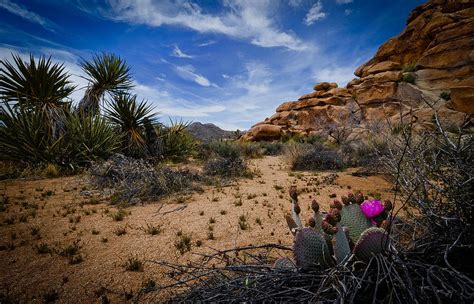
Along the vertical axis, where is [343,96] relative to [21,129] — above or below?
above

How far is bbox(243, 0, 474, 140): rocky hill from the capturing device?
21.3 meters

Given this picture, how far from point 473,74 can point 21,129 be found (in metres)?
34.2

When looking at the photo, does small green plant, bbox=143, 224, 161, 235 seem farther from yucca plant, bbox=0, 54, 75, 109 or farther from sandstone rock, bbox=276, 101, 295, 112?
sandstone rock, bbox=276, 101, 295, 112

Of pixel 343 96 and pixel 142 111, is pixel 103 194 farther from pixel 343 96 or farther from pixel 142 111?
pixel 343 96

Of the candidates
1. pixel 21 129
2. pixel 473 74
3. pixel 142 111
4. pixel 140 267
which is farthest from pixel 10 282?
pixel 473 74

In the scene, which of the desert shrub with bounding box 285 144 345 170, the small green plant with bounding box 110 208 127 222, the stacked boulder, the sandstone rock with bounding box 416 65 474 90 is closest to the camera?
the small green plant with bounding box 110 208 127 222

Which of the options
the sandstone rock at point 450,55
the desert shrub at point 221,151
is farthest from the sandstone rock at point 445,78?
the desert shrub at point 221,151

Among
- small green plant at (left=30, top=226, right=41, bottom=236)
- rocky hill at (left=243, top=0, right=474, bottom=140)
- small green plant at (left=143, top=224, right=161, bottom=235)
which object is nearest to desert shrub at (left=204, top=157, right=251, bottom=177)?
small green plant at (left=143, top=224, right=161, bottom=235)

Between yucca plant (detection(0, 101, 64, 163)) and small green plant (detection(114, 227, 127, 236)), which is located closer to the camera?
small green plant (detection(114, 227, 127, 236))

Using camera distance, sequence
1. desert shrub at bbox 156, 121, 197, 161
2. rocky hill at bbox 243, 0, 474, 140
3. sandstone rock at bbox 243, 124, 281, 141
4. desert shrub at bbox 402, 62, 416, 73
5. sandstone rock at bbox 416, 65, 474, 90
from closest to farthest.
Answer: desert shrub at bbox 156, 121, 197, 161 < sandstone rock at bbox 416, 65, 474, 90 < rocky hill at bbox 243, 0, 474, 140 < desert shrub at bbox 402, 62, 416, 73 < sandstone rock at bbox 243, 124, 281, 141

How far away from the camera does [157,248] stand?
128 inches

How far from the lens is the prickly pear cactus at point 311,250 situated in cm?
128

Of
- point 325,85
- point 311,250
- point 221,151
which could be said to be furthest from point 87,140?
point 325,85

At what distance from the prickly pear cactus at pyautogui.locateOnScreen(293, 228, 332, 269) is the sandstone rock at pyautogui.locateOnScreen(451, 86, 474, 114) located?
2610 centimetres
